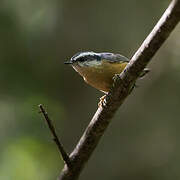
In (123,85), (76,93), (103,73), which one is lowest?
(76,93)

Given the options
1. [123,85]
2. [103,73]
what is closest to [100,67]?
[103,73]

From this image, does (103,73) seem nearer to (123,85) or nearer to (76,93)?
(123,85)

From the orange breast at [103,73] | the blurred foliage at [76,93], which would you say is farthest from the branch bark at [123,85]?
the blurred foliage at [76,93]

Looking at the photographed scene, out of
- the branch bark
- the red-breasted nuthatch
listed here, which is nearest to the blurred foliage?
the red-breasted nuthatch

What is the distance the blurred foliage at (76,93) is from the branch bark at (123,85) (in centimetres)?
201

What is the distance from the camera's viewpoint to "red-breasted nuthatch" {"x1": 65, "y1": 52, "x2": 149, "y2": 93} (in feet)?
10.1

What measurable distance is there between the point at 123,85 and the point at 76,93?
2.72 m

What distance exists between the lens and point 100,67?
3.15m

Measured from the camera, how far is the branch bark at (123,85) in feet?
5.75

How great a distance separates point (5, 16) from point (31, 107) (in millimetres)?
1161

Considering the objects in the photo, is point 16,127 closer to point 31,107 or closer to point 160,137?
point 31,107

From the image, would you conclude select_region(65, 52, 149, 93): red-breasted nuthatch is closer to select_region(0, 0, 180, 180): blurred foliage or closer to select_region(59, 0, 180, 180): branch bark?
select_region(59, 0, 180, 180): branch bark

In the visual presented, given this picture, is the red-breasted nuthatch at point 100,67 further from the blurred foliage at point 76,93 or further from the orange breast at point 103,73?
the blurred foliage at point 76,93

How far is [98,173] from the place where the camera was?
14.6ft
